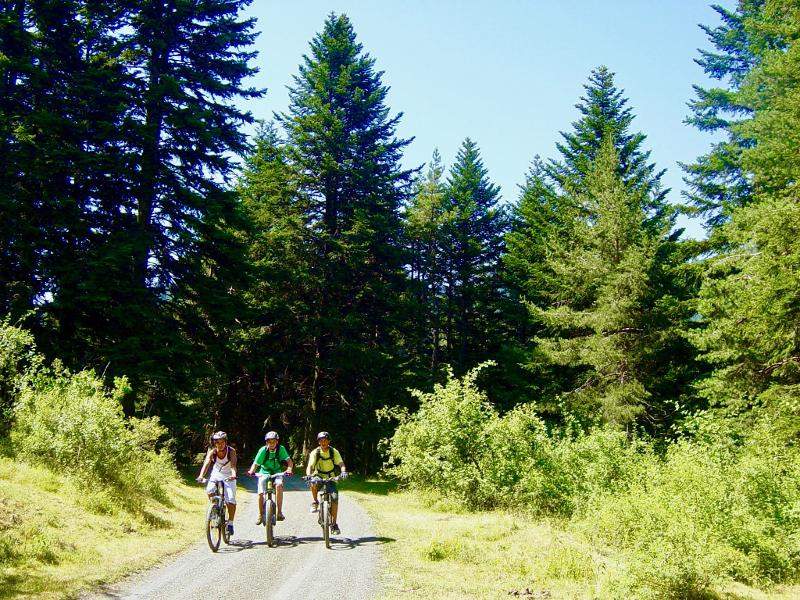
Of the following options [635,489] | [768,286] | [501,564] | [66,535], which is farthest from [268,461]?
[768,286]

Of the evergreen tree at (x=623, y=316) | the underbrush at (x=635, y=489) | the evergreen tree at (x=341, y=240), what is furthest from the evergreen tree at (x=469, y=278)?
the underbrush at (x=635, y=489)

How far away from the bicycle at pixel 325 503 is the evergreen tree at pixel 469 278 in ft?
78.3

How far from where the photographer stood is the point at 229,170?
23812mm

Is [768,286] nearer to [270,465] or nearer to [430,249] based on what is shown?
[270,465]

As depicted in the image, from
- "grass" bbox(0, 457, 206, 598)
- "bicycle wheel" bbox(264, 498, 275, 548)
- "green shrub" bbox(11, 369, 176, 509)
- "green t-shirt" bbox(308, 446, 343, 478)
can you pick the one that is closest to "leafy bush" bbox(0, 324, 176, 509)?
"green shrub" bbox(11, 369, 176, 509)

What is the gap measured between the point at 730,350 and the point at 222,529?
54.5 feet

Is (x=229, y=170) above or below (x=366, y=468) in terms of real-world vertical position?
above

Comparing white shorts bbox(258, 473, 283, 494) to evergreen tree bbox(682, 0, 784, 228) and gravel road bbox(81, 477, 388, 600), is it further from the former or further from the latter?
evergreen tree bbox(682, 0, 784, 228)

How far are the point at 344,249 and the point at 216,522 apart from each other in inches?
760

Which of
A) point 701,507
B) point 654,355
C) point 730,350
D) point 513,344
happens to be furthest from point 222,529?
point 513,344

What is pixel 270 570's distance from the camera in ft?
28.6

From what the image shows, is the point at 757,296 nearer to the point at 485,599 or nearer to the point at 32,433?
the point at 485,599

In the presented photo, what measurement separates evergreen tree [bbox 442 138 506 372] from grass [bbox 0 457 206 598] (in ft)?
83.1

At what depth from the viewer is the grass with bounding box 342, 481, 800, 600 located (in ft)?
26.1
